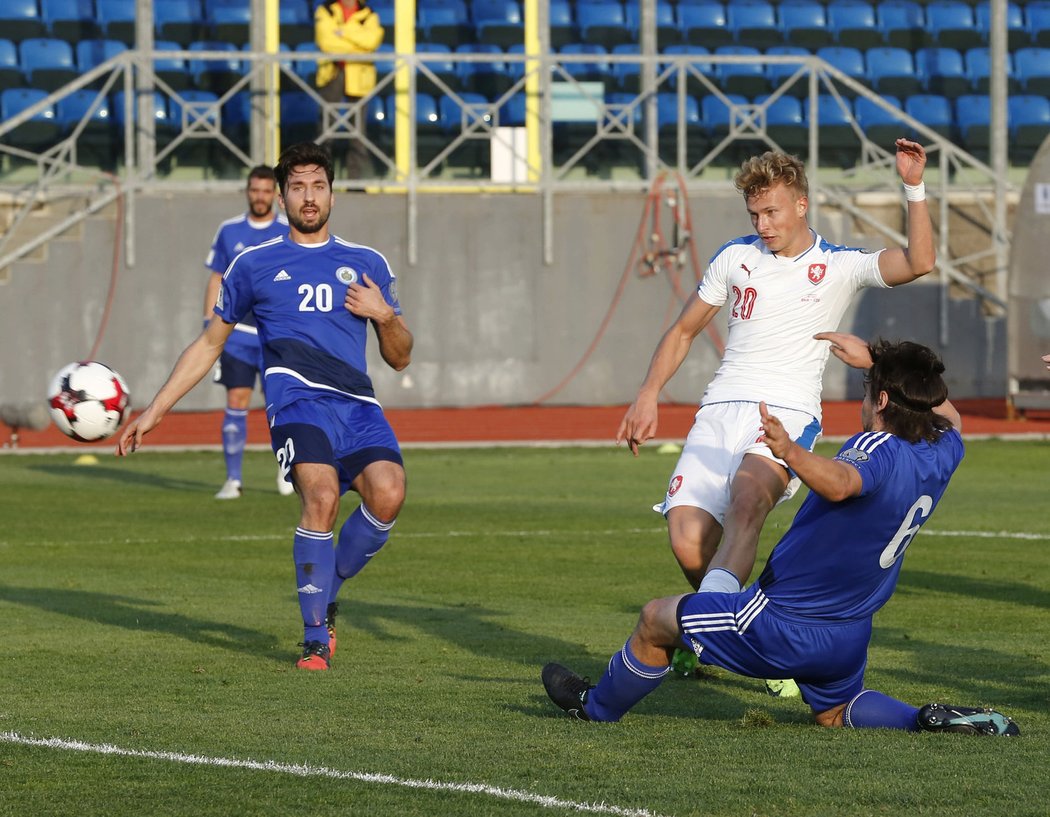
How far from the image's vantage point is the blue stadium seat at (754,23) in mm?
27172

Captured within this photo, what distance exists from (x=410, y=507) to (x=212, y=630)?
5.43 meters

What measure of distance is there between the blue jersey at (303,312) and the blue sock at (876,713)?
2781mm

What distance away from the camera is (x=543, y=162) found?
74.3ft

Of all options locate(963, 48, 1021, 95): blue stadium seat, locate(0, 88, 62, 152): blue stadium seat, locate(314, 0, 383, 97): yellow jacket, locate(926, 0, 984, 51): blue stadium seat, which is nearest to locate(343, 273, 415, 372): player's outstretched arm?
locate(314, 0, 383, 97): yellow jacket

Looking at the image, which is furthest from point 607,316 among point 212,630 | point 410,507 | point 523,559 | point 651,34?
point 212,630

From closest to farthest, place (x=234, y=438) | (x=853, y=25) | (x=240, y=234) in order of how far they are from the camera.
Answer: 1. (x=240, y=234)
2. (x=234, y=438)
3. (x=853, y=25)

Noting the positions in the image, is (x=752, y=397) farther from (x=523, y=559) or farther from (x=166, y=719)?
(x=523, y=559)

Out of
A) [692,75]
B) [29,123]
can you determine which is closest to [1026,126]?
[692,75]

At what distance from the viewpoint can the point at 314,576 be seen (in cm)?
772

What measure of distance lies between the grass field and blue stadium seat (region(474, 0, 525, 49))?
1244 centimetres

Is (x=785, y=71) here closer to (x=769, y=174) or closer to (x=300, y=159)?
(x=300, y=159)

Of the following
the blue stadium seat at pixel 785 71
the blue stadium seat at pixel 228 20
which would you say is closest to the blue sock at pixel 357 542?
the blue stadium seat at pixel 228 20

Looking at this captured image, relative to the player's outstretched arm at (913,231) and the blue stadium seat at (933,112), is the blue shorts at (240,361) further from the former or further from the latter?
the blue stadium seat at (933,112)

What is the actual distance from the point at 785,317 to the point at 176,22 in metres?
19.2
